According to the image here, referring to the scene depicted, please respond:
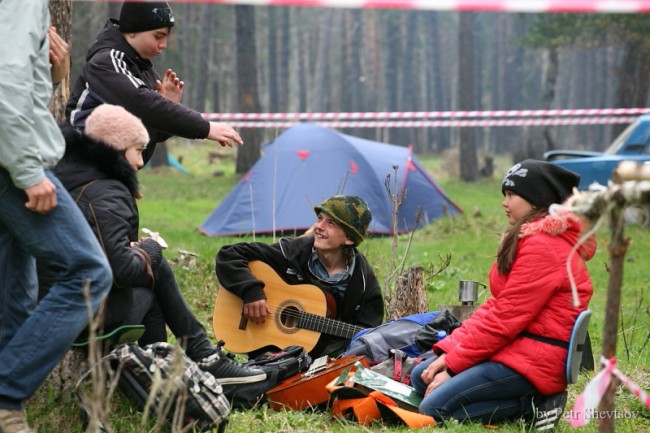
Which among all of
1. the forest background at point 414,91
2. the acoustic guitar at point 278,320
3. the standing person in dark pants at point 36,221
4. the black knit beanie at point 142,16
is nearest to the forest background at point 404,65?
the forest background at point 414,91

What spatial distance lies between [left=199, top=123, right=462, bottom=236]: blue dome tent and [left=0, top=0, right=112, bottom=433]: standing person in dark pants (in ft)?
29.1

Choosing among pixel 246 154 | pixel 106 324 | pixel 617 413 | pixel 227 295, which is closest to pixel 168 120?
pixel 106 324

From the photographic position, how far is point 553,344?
173 inches

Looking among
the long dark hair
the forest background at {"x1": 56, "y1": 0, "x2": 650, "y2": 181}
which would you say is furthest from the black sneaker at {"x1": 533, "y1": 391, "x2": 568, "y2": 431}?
the forest background at {"x1": 56, "y1": 0, "x2": 650, "y2": 181}

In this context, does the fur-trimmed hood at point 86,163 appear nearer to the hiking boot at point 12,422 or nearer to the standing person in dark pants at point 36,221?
the standing person in dark pants at point 36,221

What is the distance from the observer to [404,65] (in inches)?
2453

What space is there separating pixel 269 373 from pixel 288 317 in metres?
0.75

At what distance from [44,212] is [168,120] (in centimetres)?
130

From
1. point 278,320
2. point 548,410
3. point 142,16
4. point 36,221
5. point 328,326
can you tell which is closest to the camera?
point 36,221

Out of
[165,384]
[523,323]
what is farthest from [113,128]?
[523,323]

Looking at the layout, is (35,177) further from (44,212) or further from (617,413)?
(617,413)

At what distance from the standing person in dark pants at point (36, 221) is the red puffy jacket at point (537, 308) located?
1735 mm

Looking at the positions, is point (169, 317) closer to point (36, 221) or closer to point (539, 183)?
point (36, 221)

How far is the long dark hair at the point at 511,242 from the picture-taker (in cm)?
443
